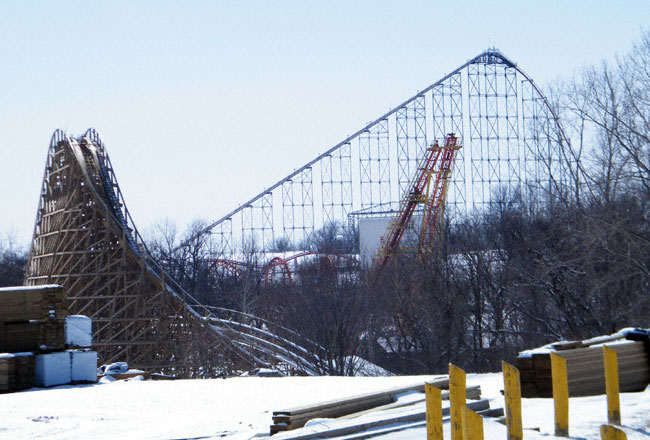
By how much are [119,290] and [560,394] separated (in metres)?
24.0

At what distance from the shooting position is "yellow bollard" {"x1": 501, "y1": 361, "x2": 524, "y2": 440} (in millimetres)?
5410

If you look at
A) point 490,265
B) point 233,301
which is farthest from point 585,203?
point 233,301

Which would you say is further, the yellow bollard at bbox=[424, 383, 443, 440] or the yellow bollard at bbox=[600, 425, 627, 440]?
the yellow bollard at bbox=[424, 383, 443, 440]

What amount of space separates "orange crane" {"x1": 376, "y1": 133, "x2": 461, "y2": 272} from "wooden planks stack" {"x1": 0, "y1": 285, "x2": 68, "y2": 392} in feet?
70.4

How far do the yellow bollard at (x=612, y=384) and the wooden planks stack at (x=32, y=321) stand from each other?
9443mm

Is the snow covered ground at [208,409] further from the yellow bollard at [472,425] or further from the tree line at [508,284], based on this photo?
the tree line at [508,284]

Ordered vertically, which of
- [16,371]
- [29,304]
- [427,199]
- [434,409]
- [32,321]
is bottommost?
[16,371]

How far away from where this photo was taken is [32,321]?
1350cm

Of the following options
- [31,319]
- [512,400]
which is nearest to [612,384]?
[512,400]

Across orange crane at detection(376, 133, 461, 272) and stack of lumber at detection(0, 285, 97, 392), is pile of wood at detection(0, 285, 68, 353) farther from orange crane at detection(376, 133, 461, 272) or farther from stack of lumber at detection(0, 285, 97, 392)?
orange crane at detection(376, 133, 461, 272)

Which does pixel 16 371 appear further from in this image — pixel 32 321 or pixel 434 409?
pixel 434 409

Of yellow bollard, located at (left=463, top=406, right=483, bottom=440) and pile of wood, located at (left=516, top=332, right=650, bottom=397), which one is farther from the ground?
yellow bollard, located at (left=463, top=406, right=483, bottom=440)

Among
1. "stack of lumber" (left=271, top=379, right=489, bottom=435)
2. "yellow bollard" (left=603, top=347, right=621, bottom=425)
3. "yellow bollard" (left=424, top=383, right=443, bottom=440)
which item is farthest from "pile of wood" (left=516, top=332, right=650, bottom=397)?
"yellow bollard" (left=424, top=383, right=443, bottom=440)

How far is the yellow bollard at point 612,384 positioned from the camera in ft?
22.1
